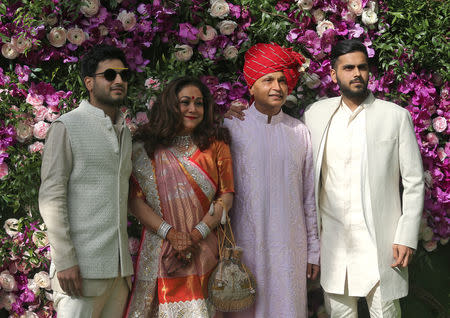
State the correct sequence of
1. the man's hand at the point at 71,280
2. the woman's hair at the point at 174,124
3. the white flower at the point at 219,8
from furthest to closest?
1. the white flower at the point at 219,8
2. the woman's hair at the point at 174,124
3. the man's hand at the point at 71,280

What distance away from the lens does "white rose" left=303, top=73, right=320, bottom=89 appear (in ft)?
14.4

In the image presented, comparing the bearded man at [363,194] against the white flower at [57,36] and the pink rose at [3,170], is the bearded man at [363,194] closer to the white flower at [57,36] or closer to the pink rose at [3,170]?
the white flower at [57,36]

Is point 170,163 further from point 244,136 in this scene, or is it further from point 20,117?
point 20,117

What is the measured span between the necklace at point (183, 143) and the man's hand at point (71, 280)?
3.27 ft

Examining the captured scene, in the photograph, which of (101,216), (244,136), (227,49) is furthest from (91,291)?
(227,49)

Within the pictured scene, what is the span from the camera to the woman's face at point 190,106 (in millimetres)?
3566

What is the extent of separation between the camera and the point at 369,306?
12.4 ft

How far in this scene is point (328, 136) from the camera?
3.91m

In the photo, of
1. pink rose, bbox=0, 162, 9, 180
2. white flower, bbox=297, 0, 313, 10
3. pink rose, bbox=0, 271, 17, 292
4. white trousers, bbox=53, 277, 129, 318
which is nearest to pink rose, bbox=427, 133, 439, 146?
white flower, bbox=297, 0, 313, 10

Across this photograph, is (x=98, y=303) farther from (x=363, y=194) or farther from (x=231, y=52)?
(x=231, y=52)

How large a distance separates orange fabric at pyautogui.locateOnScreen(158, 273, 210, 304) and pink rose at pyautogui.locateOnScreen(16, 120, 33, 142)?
4.93 feet

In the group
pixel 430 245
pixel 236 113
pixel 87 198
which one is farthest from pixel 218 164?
pixel 430 245

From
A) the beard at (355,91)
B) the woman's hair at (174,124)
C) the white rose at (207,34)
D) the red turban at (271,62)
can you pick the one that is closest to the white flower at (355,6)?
the red turban at (271,62)

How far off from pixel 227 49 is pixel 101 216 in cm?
183
